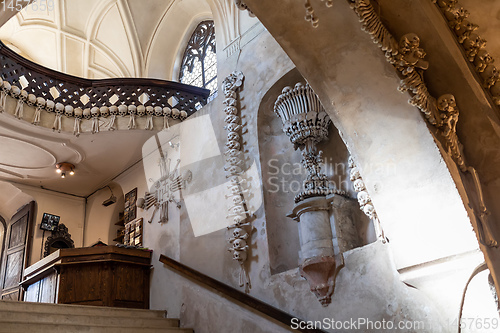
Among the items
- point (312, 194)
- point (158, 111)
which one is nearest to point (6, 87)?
point (158, 111)

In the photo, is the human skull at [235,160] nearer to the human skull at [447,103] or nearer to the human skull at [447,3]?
the human skull at [447,103]

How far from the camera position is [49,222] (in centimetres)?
1009

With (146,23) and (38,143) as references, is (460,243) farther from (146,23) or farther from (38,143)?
(146,23)

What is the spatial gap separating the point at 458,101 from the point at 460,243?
975 millimetres

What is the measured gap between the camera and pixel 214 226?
6.61m

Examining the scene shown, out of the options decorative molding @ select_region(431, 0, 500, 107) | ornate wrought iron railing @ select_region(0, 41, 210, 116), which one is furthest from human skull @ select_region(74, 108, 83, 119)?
decorative molding @ select_region(431, 0, 500, 107)

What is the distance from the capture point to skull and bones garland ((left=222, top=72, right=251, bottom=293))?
5.93 m

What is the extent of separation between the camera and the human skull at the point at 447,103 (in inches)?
126

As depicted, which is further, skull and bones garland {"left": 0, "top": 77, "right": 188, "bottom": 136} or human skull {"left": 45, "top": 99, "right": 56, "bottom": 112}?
human skull {"left": 45, "top": 99, "right": 56, "bottom": 112}

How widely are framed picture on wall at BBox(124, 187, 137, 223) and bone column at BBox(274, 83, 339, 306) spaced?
4093 mm

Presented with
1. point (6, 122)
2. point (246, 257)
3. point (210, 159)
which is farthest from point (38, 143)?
point (246, 257)

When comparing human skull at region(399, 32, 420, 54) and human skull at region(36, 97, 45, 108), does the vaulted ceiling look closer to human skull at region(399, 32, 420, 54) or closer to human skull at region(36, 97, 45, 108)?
human skull at region(36, 97, 45, 108)

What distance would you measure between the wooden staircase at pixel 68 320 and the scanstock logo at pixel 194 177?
1.64 metres

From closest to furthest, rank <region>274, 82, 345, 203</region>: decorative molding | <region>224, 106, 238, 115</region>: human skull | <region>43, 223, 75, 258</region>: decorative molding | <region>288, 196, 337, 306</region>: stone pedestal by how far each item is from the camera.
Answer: <region>288, 196, 337, 306</region>: stone pedestal, <region>274, 82, 345, 203</region>: decorative molding, <region>224, 106, 238, 115</region>: human skull, <region>43, 223, 75, 258</region>: decorative molding
